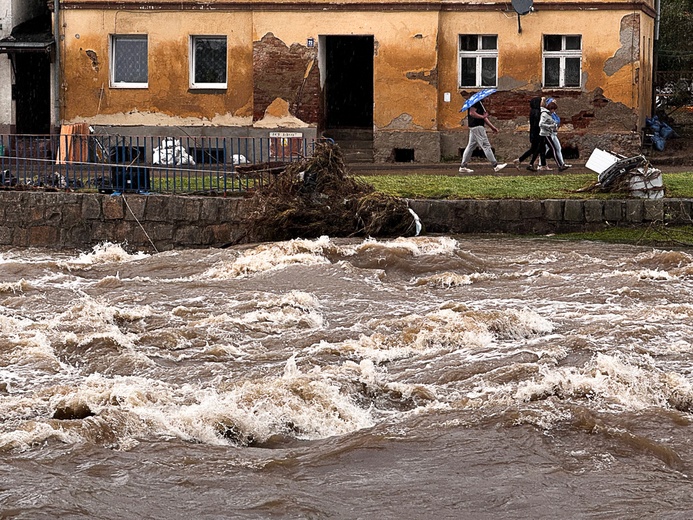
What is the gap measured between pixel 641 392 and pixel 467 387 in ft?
4.59

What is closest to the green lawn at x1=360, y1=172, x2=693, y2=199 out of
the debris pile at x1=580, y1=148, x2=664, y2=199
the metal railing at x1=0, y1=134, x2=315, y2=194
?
the debris pile at x1=580, y1=148, x2=664, y2=199

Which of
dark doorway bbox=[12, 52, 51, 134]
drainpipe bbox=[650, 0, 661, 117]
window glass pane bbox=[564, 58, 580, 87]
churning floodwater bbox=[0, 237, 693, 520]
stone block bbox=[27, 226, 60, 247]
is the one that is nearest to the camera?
churning floodwater bbox=[0, 237, 693, 520]

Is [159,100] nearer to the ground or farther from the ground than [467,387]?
farther from the ground

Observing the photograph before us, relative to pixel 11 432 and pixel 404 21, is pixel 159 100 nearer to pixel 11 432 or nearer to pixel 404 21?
pixel 404 21

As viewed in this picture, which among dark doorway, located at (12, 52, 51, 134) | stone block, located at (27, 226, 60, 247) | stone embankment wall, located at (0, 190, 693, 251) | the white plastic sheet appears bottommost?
stone block, located at (27, 226, 60, 247)

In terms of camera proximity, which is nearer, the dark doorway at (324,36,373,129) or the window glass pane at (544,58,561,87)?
the window glass pane at (544,58,561,87)

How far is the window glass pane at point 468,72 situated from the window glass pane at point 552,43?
5.40 feet

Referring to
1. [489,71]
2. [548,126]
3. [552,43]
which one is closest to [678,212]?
[548,126]

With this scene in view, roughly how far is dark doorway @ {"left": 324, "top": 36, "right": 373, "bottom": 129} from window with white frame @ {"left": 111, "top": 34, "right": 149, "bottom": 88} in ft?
14.0

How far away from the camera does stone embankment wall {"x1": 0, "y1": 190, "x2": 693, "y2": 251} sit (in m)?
17.8

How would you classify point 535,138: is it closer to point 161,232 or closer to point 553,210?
point 553,210

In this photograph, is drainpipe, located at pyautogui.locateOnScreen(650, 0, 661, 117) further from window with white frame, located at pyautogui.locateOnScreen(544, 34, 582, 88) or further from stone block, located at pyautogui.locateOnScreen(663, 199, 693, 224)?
stone block, located at pyautogui.locateOnScreen(663, 199, 693, 224)

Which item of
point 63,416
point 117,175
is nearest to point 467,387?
point 63,416

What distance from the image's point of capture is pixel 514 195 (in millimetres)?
18578
